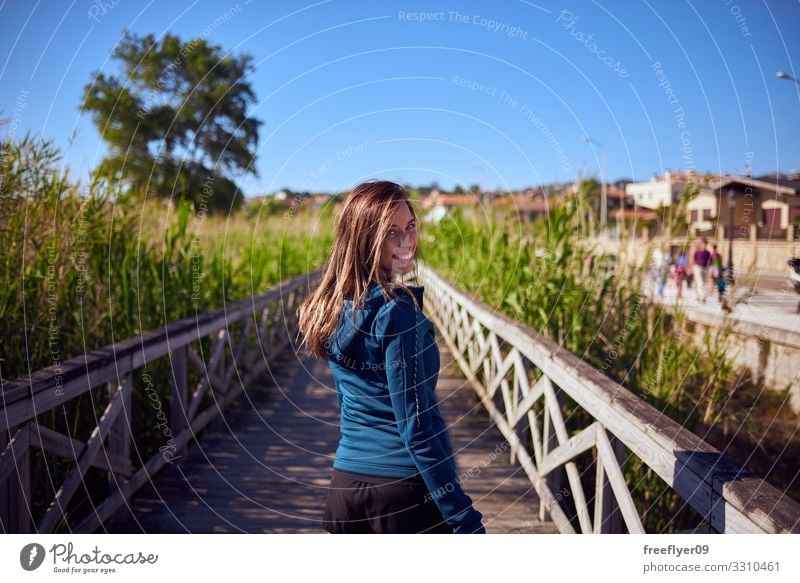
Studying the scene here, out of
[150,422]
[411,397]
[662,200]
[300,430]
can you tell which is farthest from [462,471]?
[411,397]

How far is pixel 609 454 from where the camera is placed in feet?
6.52

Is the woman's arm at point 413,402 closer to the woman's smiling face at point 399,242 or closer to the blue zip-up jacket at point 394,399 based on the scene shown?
the blue zip-up jacket at point 394,399

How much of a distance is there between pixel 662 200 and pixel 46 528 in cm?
314

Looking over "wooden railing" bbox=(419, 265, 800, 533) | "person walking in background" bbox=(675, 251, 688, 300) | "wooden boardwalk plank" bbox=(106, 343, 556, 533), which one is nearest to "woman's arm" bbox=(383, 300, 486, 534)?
"wooden railing" bbox=(419, 265, 800, 533)

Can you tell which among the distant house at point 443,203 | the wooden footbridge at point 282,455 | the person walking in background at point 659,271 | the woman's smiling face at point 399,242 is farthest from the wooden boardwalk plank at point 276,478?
the distant house at point 443,203

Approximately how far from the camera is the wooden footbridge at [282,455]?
1.70 metres

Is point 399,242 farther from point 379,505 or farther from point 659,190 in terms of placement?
point 659,190

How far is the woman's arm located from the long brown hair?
4.1 inches

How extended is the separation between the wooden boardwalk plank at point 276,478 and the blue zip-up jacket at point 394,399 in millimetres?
1336

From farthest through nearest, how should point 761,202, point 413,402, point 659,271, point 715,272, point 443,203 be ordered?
point 443,203 → point 659,271 → point 715,272 → point 761,202 → point 413,402

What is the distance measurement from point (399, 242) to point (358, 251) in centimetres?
9

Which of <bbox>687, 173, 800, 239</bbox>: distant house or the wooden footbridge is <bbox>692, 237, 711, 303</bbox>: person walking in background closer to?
<bbox>687, 173, 800, 239</bbox>: distant house

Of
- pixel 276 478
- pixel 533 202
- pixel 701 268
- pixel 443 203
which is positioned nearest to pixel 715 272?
pixel 701 268
